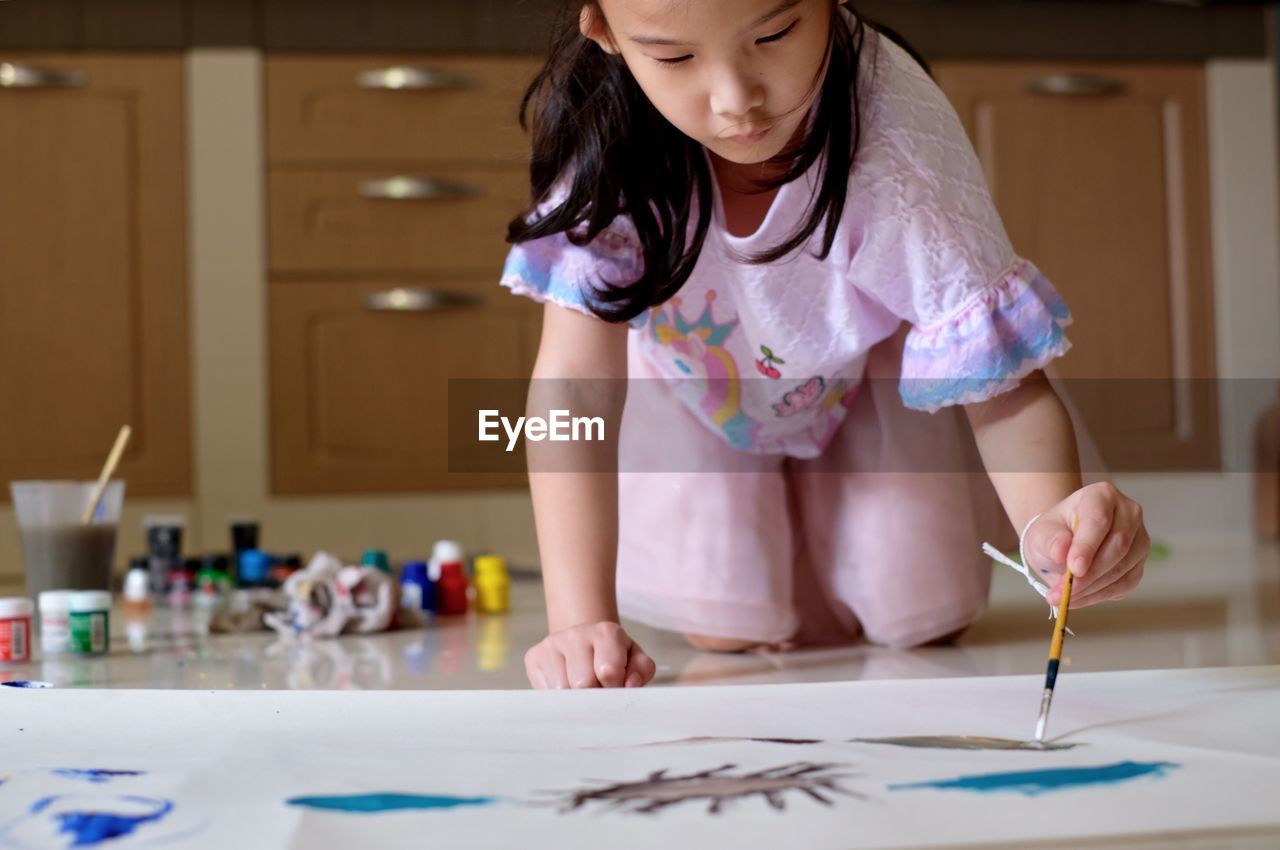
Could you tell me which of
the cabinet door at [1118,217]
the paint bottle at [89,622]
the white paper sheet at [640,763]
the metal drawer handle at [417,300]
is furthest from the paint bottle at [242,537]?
the cabinet door at [1118,217]

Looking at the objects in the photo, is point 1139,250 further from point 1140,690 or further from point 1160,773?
point 1160,773

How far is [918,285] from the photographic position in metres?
0.79

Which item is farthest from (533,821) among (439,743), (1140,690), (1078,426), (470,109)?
(470,109)

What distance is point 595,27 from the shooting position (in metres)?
0.69

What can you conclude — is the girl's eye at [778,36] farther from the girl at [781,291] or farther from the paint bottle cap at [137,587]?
the paint bottle cap at [137,587]

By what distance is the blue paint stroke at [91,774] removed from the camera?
521 millimetres

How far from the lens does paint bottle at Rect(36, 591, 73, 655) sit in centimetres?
97

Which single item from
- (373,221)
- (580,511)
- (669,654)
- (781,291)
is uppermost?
(373,221)

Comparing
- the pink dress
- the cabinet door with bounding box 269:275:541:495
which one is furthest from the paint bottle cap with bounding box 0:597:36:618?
the cabinet door with bounding box 269:275:541:495

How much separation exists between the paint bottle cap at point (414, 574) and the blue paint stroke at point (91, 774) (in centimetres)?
72

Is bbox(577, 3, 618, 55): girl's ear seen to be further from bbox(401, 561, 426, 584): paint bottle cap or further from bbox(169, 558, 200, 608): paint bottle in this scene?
bbox(169, 558, 200, 608): paint bottle

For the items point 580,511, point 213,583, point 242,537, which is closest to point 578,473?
point 580,511

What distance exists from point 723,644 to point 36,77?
1.47m

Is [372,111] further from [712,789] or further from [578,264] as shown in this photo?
[712,789]
